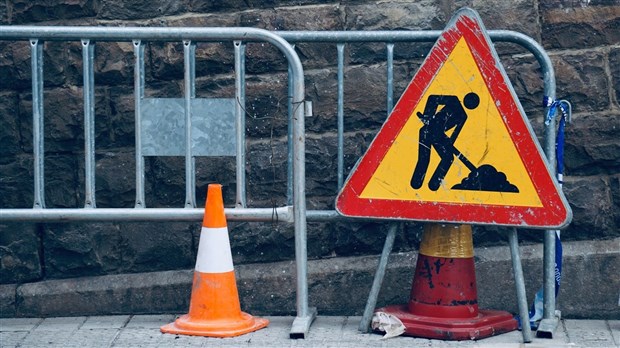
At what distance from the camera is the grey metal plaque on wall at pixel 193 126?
5484 millimetres

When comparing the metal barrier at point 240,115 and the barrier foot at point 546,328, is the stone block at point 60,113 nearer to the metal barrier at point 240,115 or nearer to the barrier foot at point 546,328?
the metal barrier at point 240,115

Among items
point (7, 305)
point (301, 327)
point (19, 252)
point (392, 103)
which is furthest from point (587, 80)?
point (7, 305)

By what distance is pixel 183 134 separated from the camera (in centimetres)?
549

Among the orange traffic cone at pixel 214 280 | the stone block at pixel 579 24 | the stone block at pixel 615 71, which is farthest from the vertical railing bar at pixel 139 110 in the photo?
the stone block at pixel 615 71

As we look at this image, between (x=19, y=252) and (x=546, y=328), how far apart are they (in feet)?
8.94

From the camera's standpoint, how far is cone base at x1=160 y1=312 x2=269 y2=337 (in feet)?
17.5

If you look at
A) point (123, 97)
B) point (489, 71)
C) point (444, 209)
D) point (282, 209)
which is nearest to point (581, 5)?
point (489, 71)

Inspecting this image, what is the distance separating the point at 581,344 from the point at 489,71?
1.28 metres

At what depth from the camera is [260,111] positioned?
602cm

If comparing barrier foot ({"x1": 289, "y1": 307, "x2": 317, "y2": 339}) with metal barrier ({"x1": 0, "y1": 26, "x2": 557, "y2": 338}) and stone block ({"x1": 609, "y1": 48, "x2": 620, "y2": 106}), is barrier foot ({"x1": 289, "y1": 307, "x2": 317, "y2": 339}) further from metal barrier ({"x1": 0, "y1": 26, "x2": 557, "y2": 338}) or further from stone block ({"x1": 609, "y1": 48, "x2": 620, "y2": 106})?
stone block ({"x1": 609, "y1": 48, "x2": 620, "y2": 106})

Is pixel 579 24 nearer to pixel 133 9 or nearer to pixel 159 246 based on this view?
pixel 133 9

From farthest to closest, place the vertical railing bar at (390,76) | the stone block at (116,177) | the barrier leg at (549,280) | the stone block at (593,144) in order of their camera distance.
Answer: the stone block at (116,177) → the stone block at (593,144) → the vertical railing bar at (390,76) → the barrier leg at (549,280)

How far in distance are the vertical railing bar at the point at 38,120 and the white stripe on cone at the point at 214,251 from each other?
0.82m

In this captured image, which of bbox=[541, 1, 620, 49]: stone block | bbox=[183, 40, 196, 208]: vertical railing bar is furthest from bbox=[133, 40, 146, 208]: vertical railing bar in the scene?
bbox=[541, 1, 620, 49]: stone block
